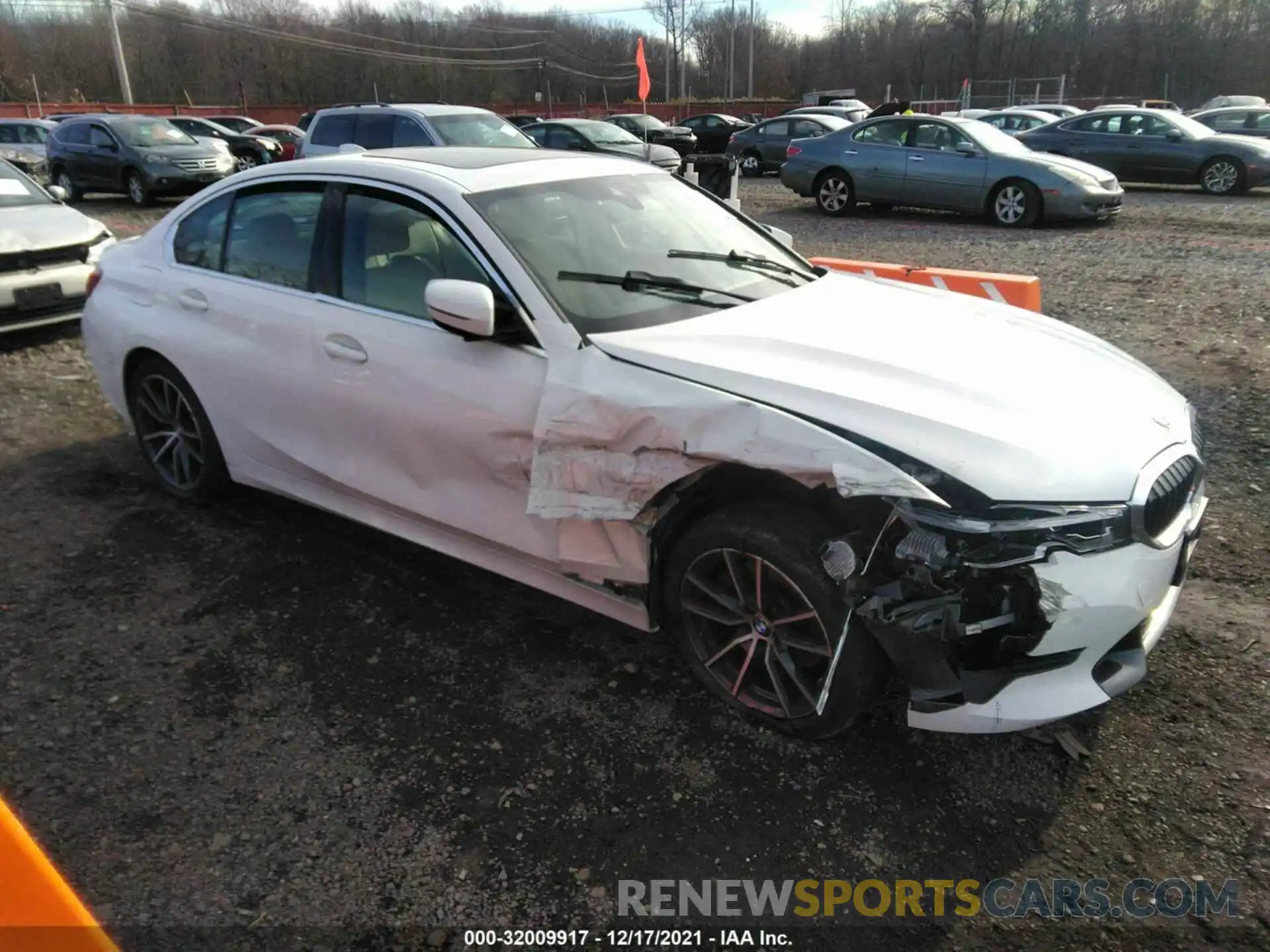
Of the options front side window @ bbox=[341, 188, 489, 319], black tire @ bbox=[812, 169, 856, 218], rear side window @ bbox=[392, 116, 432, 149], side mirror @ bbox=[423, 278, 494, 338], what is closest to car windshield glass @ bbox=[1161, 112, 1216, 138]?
black tire @ bbox=[812, 169, 856, 218]

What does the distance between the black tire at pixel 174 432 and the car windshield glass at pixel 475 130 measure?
26.8ft

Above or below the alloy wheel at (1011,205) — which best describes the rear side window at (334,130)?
above

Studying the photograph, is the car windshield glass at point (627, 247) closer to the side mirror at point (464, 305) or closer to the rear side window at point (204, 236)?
the side mirror at point (464, 305)

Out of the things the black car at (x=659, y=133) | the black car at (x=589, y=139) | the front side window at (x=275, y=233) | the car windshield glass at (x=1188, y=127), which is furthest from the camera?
the black car at (x=659, y=133)

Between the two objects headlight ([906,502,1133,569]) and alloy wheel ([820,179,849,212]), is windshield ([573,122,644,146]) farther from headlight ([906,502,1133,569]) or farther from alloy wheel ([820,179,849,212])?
headlight ([906,502,1133,569])

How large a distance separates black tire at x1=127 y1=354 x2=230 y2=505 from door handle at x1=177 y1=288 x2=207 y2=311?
0.34m

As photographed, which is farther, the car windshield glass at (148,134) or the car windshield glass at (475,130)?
the car windshield glass at (148,134)

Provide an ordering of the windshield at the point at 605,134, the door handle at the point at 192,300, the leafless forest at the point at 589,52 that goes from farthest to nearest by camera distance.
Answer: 1. the leafless forest at the point at 589,52
2. the windshield at the point at 605,134
3. the door handle at the point at 192,300

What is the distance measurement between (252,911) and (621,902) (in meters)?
0.96

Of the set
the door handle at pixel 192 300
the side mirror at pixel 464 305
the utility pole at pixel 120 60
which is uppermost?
the utility pole at pixel 120 60

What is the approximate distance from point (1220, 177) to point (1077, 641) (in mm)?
16626

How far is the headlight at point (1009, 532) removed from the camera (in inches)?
88.3

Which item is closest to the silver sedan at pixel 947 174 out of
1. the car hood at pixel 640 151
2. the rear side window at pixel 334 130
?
the car hood at pixel 640 151

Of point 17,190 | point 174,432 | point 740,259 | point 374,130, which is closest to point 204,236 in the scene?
point 174,432
